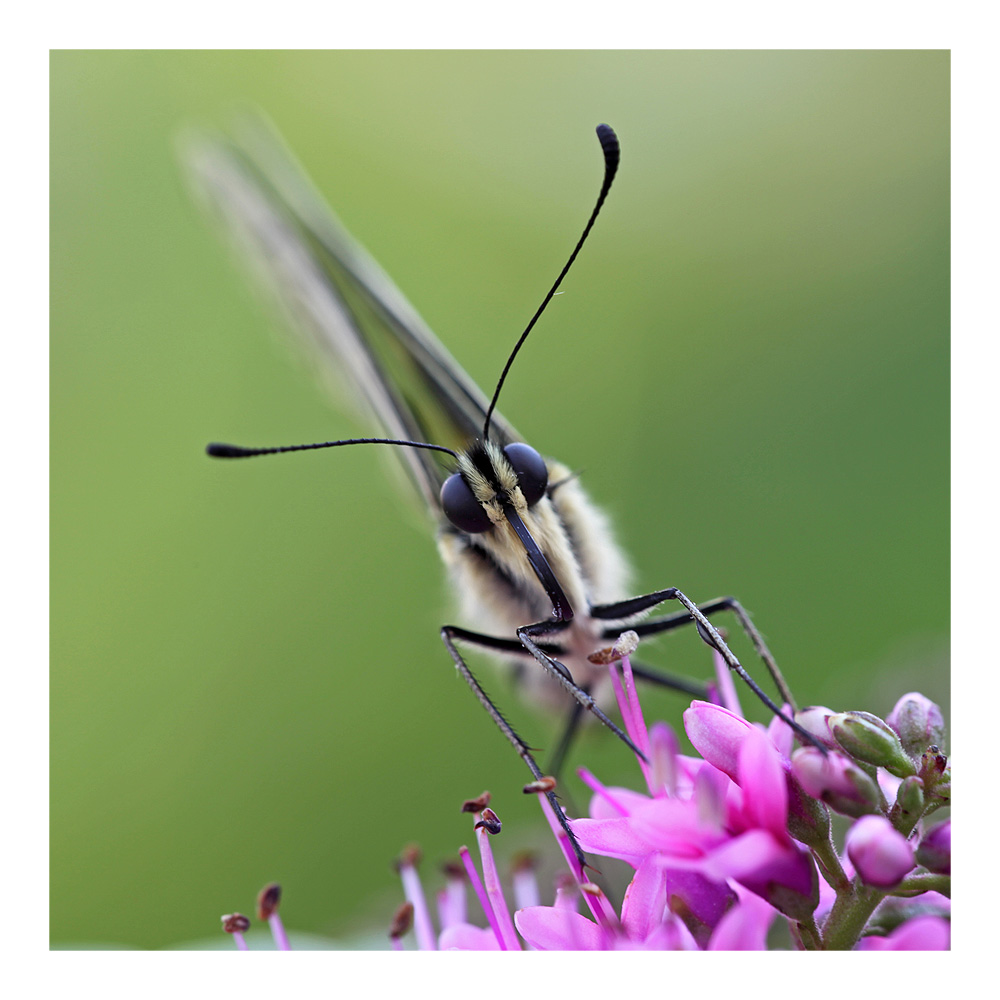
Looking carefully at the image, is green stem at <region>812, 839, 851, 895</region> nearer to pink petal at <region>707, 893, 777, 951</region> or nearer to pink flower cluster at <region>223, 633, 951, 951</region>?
pink flower cluster at <region>223, 633, 951, 951</region>

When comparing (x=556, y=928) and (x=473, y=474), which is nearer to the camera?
(x=556, y=928)

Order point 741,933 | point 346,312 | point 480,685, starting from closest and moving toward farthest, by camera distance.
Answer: point 741,933
point 480,685
point 346,312

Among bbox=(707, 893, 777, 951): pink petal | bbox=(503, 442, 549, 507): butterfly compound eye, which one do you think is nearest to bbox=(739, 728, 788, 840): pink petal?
bbox=(707, 893, 777, 951): pink petal

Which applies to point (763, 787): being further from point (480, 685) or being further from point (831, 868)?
point (480, 685)

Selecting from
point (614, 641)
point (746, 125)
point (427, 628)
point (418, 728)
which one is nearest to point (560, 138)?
point (746, 125)

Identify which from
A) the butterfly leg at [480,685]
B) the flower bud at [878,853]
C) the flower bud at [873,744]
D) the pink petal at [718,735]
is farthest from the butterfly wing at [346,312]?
the flower bud at [878,853]

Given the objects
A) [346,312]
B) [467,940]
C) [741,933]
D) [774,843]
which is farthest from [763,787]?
[346,312]
